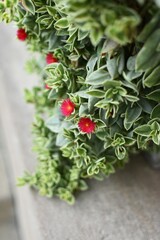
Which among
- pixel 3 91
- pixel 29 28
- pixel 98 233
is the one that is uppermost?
pixel 29 28

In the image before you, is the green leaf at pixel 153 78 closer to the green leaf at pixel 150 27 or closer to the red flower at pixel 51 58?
the green leaf at pixel 150 27

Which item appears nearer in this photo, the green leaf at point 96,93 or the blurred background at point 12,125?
the green leaf at point 96,93

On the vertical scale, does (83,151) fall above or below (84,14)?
below

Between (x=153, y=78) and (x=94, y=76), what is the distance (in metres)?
0.09

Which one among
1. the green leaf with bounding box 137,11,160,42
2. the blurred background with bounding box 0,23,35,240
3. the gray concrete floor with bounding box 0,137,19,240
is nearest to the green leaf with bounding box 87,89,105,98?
the green leaf with bounding box 137,11,160,42

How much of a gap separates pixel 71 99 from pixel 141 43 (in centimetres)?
15

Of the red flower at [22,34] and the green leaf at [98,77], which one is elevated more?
the red flower at [22,34]

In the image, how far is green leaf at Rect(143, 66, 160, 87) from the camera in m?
0.53

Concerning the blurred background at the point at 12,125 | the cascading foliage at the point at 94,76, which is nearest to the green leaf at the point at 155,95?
the cascading foliage at the point at 94,76

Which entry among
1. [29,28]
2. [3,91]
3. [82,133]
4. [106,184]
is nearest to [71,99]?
[82,133]

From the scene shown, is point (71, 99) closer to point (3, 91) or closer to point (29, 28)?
point (29, 28)

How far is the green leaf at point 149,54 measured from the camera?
481 mm

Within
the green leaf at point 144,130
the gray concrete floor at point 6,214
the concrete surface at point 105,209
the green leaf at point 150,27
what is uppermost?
the green leaf at point 150,27

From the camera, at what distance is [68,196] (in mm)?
798
